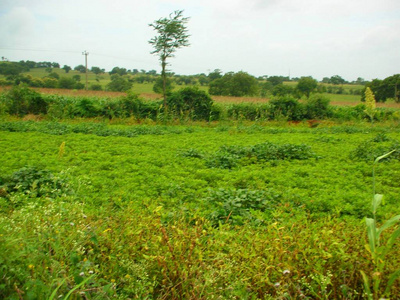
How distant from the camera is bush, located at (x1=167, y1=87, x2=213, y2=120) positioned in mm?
17234

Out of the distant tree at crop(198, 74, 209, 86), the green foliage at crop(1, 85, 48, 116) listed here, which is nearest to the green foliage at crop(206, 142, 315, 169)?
the green foliage at crop(1, 85, 48, 116)

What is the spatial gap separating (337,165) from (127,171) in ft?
15.7

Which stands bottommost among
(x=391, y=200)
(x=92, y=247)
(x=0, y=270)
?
(x=391, y=200)

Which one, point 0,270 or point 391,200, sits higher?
point 0,270

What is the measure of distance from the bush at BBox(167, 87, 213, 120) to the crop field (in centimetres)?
652

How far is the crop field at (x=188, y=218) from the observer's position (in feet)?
6.88

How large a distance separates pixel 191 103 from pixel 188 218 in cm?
1408

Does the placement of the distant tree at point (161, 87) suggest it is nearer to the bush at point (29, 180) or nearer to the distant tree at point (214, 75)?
the bush at point (29, 180)

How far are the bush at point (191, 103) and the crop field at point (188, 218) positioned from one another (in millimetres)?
6519

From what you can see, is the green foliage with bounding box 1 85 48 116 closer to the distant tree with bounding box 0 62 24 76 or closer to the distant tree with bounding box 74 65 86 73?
the distant tree with bounding box 0 62 24 76

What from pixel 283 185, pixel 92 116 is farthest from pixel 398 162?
pixel 92 116

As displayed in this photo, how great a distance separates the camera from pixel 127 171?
635cm

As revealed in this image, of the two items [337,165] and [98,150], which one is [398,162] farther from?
[98,150]

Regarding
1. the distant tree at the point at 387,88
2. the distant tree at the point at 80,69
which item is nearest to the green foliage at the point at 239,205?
the distant tree at the point at 387,88
